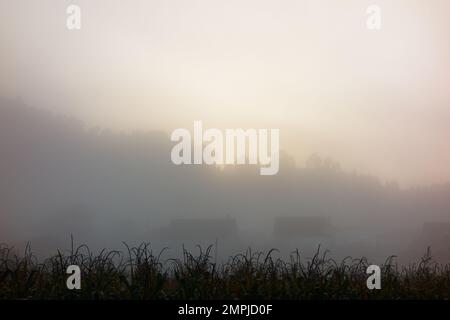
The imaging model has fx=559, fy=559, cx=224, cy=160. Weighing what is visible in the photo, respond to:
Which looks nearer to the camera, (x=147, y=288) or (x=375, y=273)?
(x=147, y=288)

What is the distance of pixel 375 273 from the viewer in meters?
10.6

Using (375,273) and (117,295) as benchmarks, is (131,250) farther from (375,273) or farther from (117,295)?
(375,273)

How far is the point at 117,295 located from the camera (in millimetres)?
9062

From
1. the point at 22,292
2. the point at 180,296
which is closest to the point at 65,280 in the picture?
the point at 22,292

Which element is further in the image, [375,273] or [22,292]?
[375,273]
